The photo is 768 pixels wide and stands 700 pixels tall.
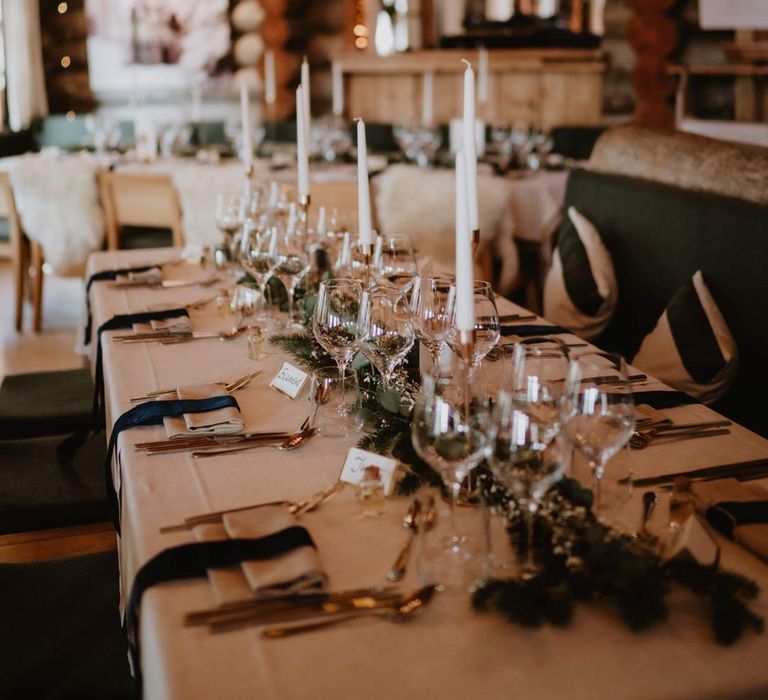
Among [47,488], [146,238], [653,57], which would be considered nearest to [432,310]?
[47,488]

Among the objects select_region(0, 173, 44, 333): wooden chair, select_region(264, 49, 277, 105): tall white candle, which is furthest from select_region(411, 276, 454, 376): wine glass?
select_region(264, 49, 277, 105): tall white candle

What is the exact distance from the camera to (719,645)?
103 centimetres

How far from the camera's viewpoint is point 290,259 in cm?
232

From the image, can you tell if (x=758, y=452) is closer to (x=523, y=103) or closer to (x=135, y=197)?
(x=135, y=197)

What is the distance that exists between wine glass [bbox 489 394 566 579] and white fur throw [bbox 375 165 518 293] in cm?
347

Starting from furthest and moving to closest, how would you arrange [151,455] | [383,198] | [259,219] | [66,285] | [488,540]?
[66,285] < [383,198] < [259,219] < [151,455] < [488,540]

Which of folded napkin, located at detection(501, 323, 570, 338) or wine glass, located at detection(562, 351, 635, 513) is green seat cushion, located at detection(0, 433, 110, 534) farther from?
wine glass, located at detection(562, 351, 635, 513)

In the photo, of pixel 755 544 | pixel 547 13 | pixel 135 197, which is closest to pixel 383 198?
pixel 135 197

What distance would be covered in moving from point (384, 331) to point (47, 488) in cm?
95

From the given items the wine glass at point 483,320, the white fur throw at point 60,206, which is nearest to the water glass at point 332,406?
the wine glass at point 483,320

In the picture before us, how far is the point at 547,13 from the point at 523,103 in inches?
57.6

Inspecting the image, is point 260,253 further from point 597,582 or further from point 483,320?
point 597,582

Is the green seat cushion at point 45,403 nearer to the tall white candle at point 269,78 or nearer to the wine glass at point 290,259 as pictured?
the wine glass at point 290,259

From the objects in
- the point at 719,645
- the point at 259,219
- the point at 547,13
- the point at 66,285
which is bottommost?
the point at 66,285
